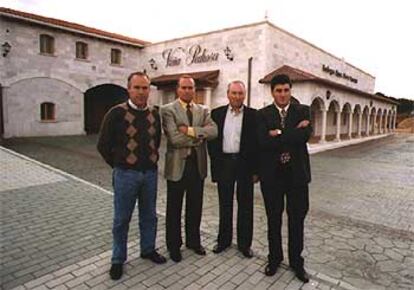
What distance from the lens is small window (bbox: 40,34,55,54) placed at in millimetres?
17422

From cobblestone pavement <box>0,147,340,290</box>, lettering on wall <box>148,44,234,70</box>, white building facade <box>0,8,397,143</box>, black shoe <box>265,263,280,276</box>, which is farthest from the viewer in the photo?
lettering on wall <box>148,44,234,70</box>

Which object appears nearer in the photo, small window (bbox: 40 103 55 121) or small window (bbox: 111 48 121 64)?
small window (bbox: 40 103 55 121)

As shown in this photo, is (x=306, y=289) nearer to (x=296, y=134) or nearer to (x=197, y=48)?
(x=296, y=134)

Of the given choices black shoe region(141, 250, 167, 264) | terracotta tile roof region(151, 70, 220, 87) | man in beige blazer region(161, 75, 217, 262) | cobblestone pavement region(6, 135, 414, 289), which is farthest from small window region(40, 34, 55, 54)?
black shoe region(141, 250, 167, 264)

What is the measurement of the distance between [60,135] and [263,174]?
17345 millimetres

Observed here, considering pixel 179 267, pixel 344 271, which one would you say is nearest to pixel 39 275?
pixel 179 267

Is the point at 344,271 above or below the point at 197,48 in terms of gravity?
below

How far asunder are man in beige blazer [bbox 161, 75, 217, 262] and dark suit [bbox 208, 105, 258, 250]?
0.53ft

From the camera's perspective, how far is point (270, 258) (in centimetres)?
347

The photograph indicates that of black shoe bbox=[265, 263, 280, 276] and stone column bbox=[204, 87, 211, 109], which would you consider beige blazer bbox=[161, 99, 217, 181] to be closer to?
black shoe bbox=[265, 263, 280, 276]

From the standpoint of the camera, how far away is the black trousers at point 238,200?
384cm

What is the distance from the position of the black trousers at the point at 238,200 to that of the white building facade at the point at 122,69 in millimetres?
11612

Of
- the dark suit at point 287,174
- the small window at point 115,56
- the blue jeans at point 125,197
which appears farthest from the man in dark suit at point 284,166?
the small window at point 115,56

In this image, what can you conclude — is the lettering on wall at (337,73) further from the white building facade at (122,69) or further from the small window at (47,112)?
the small window at (47,112)
